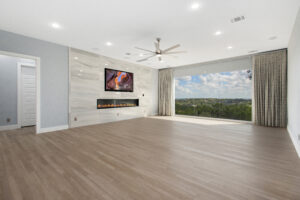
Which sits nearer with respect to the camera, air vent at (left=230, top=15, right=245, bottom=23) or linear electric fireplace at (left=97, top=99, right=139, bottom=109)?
air vent at (left=230, top=15, right=245, bottom=23)

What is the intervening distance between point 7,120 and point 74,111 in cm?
201

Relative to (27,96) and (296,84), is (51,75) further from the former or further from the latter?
(296,84)

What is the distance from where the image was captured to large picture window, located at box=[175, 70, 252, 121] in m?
5.93

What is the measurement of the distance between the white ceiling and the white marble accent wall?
847mm

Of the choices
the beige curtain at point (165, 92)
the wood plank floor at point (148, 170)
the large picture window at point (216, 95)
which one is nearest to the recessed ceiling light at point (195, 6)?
the wood plank floor at point (148, 170)

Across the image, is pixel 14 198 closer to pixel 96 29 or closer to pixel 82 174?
pixel 82 174

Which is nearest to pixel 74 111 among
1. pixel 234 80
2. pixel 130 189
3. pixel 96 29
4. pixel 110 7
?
pixel 96 29

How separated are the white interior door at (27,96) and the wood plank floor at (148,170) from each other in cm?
203

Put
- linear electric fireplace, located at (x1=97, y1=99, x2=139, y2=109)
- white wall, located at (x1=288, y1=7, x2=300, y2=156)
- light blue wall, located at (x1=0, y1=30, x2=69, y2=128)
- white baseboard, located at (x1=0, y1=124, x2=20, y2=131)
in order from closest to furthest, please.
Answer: white wall, located at (x1=288, y1=7, x2=300, y2=156)
light blue wall, located at (x1=0, y1=30, x2=69, y2=128)
white baseboard, located at (x1=0, y1=124, x2=20, y2=131)
linear electric fireplace, located at (x1=97, y1=99, x2=139, y2=109)

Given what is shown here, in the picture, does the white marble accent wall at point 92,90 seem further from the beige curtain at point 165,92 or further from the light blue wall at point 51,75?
the beige curtain at point 165,92

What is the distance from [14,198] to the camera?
143 cm

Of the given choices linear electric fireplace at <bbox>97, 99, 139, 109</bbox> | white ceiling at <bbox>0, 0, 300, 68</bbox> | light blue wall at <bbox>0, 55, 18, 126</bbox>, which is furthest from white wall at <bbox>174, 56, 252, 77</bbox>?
light blue wall at <bbox>0, 55, 18, 126</bbox>

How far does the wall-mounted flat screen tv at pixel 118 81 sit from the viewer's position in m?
5.88

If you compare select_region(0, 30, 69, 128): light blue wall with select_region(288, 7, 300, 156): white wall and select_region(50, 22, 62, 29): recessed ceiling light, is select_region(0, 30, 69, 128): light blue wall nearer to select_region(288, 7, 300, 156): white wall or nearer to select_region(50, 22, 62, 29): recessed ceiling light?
select_region(50, 22, 62, 29): recessed ceiling light
